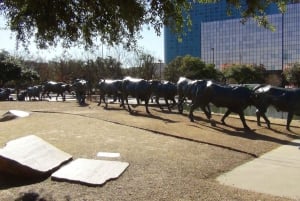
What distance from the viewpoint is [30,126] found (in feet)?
53.5

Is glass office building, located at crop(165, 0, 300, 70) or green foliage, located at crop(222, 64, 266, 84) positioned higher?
glass office building, located at crop(165, 0, 300, 70)

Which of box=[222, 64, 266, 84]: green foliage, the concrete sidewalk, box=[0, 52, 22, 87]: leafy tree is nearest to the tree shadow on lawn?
the concrete sidewalk

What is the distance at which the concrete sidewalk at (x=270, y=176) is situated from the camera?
28.0 ft

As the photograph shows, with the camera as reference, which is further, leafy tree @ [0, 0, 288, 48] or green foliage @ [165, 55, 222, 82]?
green foliage @ [165, 55, 222, 82]

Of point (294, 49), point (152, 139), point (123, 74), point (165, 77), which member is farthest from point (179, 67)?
point (152, 139)

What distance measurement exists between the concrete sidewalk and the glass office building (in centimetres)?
9905

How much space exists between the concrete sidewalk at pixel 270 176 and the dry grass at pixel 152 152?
0.33 m

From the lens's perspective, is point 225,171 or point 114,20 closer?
point 114,20

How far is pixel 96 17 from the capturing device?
8359 millimetres

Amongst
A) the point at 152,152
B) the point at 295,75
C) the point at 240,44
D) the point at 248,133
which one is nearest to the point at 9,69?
the point at 248,133

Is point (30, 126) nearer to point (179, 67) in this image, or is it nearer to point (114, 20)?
point (114, 20)

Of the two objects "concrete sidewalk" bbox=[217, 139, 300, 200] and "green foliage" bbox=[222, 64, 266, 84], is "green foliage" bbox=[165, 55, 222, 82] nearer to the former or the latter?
"green foliage" bbox=[222, 64, 266, 84]

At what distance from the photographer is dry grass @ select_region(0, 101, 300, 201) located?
25.5ft

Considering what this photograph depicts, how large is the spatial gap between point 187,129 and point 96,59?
4635 cm
